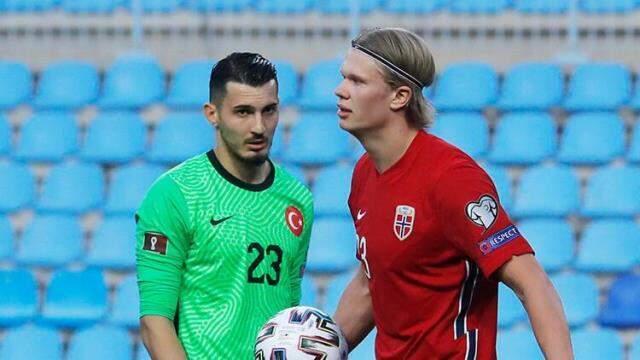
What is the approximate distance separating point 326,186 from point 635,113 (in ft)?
6.61

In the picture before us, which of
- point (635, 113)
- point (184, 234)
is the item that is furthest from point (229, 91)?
point (635, 113)

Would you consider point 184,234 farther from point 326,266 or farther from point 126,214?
point 126,214

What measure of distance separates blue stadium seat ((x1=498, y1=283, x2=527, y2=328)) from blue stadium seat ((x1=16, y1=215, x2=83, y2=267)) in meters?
2.64

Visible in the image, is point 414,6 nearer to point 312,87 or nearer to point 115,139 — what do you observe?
point 312,87

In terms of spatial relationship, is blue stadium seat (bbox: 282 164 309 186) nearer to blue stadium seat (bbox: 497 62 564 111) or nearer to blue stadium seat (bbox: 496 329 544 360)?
blue stadium seat (bbox: 497 62 564 111)

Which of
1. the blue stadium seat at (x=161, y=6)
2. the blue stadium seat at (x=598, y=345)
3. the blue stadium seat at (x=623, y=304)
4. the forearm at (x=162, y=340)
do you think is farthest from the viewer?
the blue stadium seat at (x=161, y=6)

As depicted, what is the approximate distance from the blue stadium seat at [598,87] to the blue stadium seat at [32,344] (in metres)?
3.52

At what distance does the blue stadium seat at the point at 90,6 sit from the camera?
10633 millimetres

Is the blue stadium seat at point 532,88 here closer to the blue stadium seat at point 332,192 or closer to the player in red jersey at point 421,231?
the blue stadium seat at point 332,192

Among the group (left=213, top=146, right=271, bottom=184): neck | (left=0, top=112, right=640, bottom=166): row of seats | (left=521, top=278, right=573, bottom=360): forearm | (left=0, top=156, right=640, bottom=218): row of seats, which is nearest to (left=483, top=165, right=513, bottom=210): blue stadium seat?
(left=0, top=156, right=640, bottom=218): row of seats

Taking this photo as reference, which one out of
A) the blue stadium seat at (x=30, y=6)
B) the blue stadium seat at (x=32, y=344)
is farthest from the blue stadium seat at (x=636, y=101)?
the blue stadium seat at (x=30, y=6)

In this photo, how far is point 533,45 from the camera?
31.8 ft

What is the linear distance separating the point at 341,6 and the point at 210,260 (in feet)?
20.2

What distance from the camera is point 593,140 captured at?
8.64m
